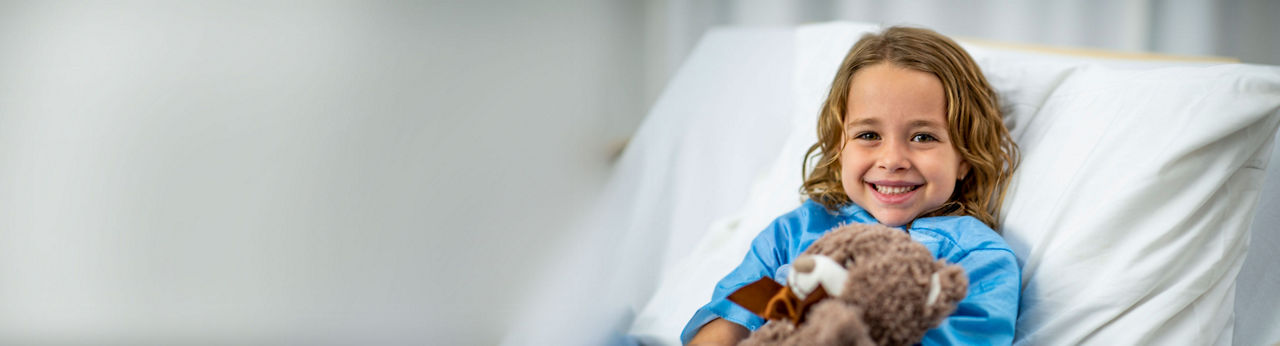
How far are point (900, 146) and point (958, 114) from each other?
8 cm

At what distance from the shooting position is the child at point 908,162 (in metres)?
0.82

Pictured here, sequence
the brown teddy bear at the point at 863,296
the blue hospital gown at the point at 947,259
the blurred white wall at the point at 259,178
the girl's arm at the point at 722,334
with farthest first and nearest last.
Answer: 1. the blurred white wall at the point at 259,178
2. the girl's arm at the point at 722,334
3. the blue hospital gown at the point at 947,259
4. the brown teddy bear at the point at 863,296

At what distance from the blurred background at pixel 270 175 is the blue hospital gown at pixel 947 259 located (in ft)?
1.47

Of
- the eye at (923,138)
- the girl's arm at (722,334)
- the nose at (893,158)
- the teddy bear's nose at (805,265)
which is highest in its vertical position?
the eye at (923,138)

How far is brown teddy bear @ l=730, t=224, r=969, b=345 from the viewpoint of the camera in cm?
58

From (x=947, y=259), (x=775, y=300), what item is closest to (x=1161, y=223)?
A: (x=947, y=259)

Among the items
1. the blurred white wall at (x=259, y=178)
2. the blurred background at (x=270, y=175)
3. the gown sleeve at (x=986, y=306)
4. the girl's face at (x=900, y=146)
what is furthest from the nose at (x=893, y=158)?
the blurred white wall at (x=259, y=178)

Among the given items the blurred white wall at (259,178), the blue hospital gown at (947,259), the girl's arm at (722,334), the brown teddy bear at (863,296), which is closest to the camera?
the brown teddy bear at (863,296)

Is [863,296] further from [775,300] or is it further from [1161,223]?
[1161,223]

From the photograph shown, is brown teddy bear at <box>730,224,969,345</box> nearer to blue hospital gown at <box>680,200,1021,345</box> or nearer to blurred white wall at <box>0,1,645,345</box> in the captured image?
blue hospital gown at <box>680,200,1021,345</box>

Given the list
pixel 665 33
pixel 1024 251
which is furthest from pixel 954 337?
pixel 665 33

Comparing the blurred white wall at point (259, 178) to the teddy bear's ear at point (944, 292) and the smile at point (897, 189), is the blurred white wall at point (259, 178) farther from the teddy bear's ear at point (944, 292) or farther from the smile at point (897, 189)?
the teddy bear's ear at point (944, 292)

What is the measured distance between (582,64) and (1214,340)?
52.0 inches

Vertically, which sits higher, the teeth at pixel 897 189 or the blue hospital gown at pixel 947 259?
the teeth at pixel 897 189
